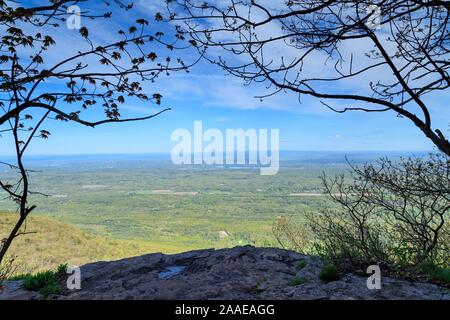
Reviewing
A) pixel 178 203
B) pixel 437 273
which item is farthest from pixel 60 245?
pixel 178 203

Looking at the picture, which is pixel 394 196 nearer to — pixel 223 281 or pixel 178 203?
pixel 223 281

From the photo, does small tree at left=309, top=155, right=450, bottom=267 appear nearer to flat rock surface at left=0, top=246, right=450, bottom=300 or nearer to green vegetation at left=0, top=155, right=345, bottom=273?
green vegetation at left=0, top=155, right=345, bottom=273

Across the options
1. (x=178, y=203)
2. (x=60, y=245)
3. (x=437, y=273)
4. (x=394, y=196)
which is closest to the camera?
(x=437, y=273)

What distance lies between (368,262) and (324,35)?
2725mm

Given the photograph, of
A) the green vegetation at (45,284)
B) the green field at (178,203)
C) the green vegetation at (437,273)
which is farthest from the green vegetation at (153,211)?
the green vegetation at (437,273)

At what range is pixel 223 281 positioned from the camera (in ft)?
13.6

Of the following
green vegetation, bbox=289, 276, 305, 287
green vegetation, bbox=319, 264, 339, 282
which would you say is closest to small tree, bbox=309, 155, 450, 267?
green vegetation, bbox=319, 264, 339, 282

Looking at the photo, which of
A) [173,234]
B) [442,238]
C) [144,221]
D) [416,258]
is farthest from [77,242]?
[144,221]

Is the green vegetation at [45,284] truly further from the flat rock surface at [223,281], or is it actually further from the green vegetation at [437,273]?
the green vegetation at [437,273]

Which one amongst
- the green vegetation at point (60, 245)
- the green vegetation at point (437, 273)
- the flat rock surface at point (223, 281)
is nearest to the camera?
the flat rock surface at point (223, 281)

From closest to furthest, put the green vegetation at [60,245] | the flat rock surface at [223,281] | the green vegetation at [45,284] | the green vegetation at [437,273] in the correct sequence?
the flat rock surface at [223,281], the green vegetation at [437,273], the green vegetation at [45,284], the green vegetation at [60,245]

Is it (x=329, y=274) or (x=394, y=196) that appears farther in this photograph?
(x=394, y=196)

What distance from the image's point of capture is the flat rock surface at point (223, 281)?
361cm
